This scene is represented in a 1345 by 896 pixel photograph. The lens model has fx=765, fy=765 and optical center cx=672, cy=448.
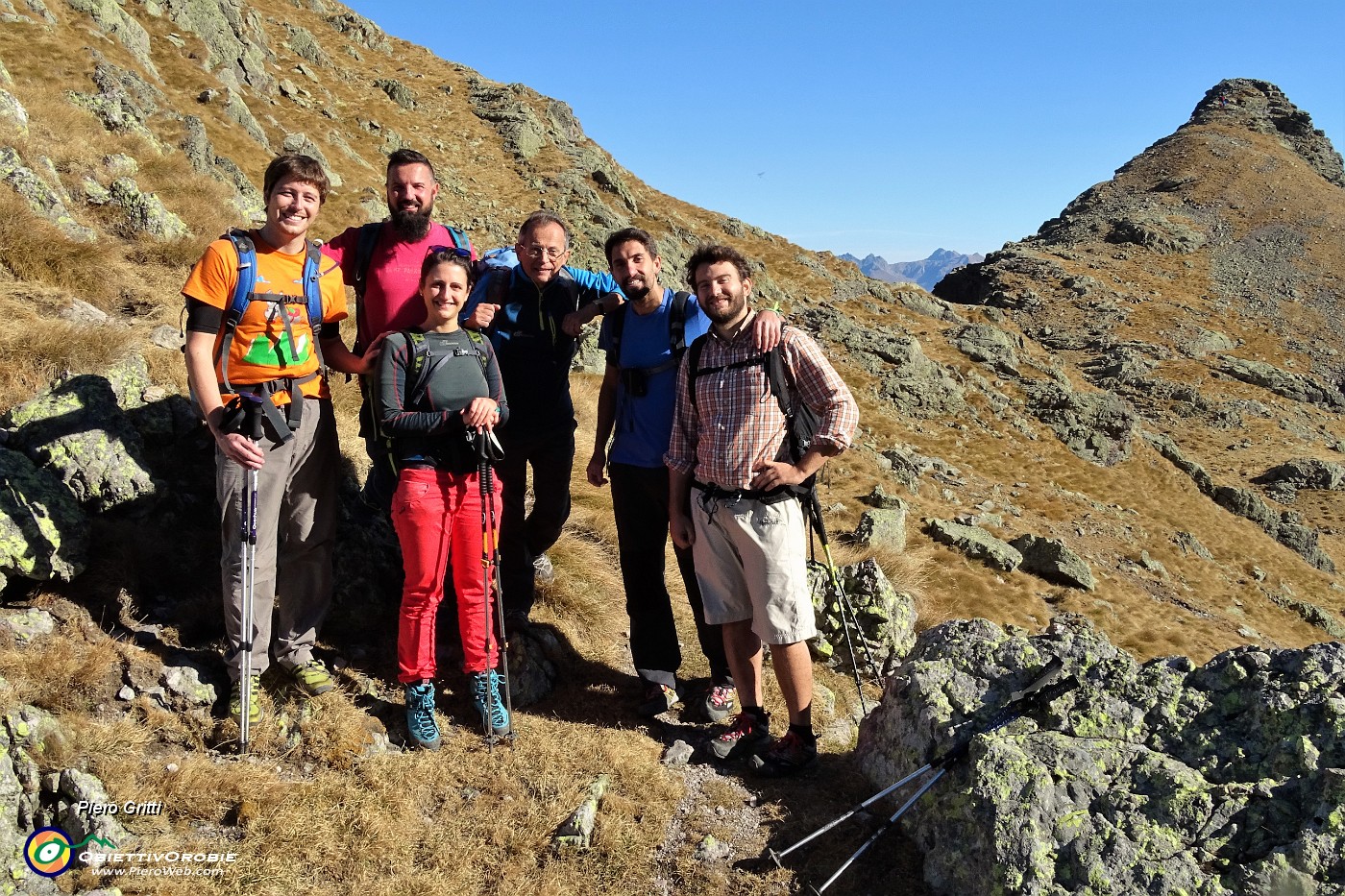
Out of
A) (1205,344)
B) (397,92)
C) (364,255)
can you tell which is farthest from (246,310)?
(1205,344)

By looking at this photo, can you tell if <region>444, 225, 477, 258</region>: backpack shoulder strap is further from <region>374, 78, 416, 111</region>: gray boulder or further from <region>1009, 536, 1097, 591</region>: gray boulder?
<region>374, 78, 416, 111</region>: gray boulder

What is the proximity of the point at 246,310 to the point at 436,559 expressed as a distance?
1818mm

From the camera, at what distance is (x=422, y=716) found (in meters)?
4.93

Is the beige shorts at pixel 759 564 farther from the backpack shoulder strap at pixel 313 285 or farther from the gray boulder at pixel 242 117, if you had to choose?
the gray boulder at pixel 242 117

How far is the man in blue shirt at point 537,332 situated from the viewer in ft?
17.0

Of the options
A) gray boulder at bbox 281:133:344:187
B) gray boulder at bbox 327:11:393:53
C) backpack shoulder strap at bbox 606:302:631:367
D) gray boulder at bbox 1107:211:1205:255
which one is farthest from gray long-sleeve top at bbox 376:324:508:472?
gray boulder at bbox 1107:211:1205:255

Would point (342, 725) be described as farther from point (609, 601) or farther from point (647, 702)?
point (609, 601)

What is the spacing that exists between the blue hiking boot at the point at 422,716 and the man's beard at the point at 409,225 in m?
2.93

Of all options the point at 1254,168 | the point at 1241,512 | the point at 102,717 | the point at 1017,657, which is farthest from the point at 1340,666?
the point at 1254,168

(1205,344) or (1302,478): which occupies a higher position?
(1205,344)

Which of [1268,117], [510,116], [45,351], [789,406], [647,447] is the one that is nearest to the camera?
[789,406]

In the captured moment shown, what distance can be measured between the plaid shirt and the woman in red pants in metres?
1.36

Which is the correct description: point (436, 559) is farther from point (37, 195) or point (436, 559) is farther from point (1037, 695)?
point (37, 195)

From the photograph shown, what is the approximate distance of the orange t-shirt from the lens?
4.31m
